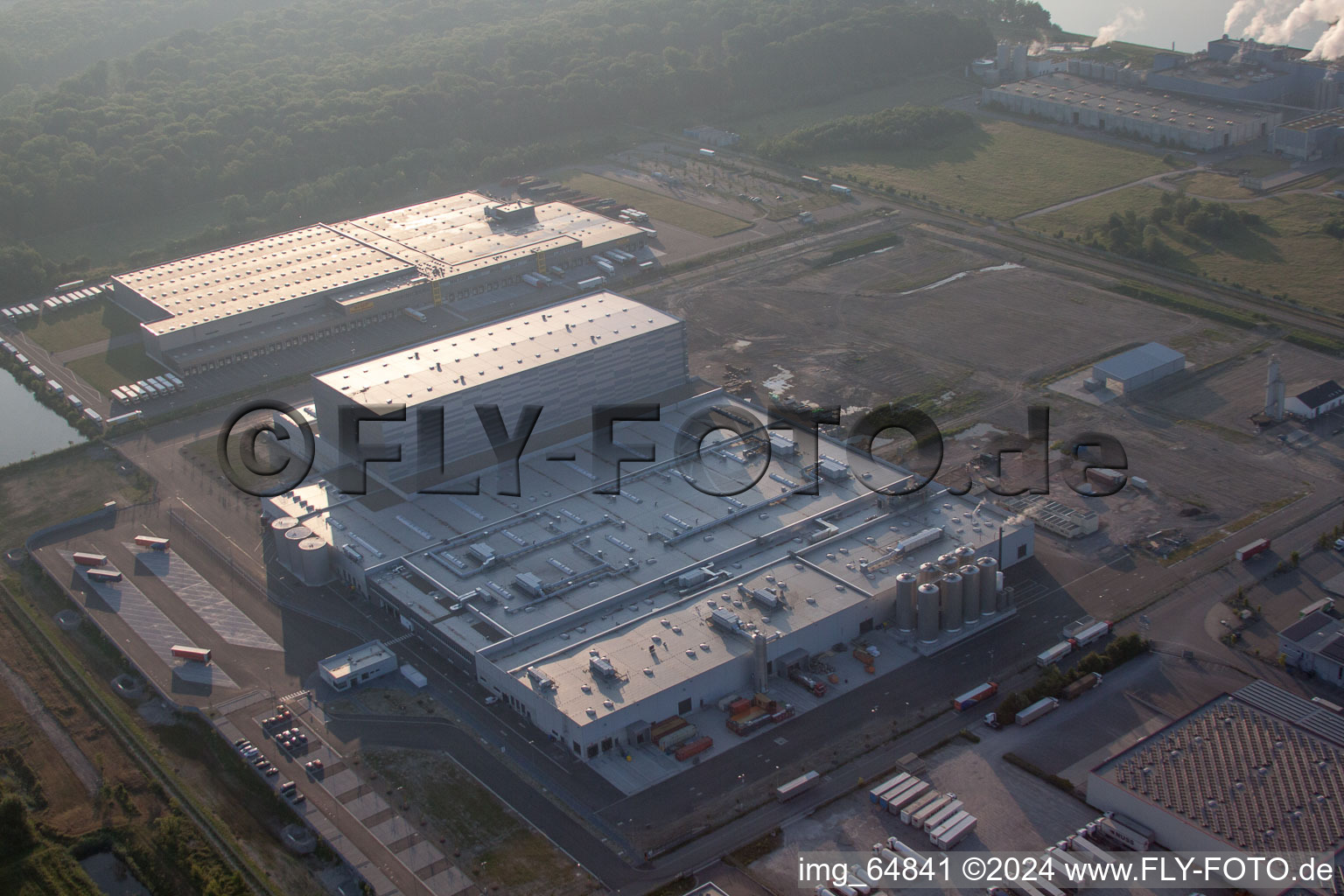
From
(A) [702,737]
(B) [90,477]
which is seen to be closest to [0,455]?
(B) [90,477]

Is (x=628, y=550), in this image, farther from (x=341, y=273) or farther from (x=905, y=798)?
(x=341, y=273)

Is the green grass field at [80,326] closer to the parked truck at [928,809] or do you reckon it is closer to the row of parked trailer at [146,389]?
the row of parked trailer at [146,389]

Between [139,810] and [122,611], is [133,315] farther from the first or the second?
[139,810]

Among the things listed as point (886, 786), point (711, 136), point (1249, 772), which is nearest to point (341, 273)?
point (711, 136)

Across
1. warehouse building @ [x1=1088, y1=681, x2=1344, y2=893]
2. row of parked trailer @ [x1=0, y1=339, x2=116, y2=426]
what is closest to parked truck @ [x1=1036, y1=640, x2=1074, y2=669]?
warehouse building @ [x1=1088, y1=681, x2=1344, y2=893]

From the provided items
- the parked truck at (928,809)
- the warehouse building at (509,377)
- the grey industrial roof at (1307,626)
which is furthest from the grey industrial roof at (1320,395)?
the parked truck at (928,809)

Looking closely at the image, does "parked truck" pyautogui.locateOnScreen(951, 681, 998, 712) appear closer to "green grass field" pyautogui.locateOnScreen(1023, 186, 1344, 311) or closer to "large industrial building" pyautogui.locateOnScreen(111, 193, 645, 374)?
"green grass field" pyautogui.locateOnScreen(1023, 186, 1344, 311)

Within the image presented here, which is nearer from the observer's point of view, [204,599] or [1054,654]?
[1054,654]
